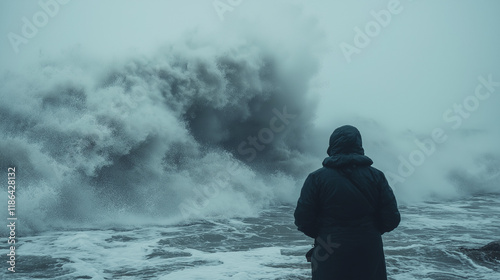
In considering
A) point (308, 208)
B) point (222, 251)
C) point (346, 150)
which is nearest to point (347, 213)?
point (308, 208)

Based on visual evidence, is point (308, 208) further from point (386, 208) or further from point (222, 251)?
point (222, 251)

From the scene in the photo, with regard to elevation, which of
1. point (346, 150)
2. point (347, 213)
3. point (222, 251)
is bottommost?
point (222, 251)

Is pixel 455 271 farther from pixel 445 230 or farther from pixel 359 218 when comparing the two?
pixel 359 218

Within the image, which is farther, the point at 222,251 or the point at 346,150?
the point at 222,251

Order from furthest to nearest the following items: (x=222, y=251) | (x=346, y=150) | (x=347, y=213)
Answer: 1. (x=222, y=251)
2. (x=346, y=150)
3. (x=347, y=213)

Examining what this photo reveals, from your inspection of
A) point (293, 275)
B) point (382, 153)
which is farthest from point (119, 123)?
point (382, 153)

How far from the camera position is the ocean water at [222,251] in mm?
6410

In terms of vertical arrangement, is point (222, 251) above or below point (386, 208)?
below

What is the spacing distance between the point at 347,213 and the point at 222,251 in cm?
628

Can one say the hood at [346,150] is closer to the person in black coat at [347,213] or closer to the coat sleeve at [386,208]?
the person in black coat at [347,213]

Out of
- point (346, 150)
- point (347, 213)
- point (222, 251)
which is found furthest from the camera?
point (222, 251)

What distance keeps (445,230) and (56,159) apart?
12102mm

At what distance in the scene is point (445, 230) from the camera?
1045 cm

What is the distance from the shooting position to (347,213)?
2.43m
